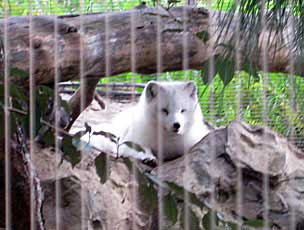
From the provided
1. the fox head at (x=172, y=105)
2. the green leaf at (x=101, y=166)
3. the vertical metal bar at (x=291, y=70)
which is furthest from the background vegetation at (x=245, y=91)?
the fox head at (x=172, y=105)

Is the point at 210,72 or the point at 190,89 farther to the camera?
the point at 190,89

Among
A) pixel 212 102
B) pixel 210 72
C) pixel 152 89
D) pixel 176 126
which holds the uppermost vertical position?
pixel 210 72

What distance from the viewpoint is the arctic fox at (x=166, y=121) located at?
2109 millimetres

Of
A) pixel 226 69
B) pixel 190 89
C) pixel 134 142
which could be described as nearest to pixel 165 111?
pixel 190 89

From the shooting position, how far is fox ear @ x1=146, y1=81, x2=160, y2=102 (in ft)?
6.91

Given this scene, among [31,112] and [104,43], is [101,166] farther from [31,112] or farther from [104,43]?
[104,43]

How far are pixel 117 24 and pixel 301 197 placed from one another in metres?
0.69

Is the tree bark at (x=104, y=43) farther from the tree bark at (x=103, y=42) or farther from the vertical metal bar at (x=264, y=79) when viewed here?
the vertical metal bar at (x=264, y=79)

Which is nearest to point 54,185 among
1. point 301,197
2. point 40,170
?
point 40,170

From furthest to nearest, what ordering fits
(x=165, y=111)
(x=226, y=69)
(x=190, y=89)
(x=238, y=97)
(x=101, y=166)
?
(x=165, y=111), (x=190, y=89), (x=238, y=97), (x=226, y=69), (x=101, y=166)

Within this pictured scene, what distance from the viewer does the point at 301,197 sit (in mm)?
1753

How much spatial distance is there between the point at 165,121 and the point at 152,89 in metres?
0.12

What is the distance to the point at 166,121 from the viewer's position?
2.15 metres

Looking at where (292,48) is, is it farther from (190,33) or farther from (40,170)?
(40,170)
